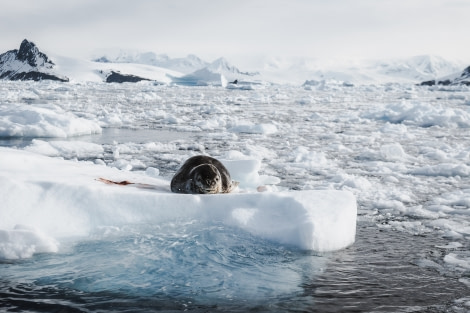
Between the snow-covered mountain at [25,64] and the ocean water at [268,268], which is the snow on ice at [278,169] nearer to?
the ocean water at [268,268]

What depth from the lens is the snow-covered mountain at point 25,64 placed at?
103375 millimetres

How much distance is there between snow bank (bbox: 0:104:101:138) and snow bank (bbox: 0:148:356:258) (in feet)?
24.4

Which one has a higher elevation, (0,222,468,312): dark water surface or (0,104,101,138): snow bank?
(0,104,101,138): snow bank

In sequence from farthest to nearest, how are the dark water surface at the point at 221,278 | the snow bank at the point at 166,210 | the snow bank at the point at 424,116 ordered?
the snow bank at the point at 424,116, the snow bank at the point at 166,210, the dark water surface at the point at 221,278

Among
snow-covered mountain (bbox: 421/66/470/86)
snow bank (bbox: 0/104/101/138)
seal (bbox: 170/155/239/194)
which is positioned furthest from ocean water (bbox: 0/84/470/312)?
snow-covered mountain (bbox: 421/66/470/86)

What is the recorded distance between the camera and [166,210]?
4.00m

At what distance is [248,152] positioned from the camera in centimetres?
898

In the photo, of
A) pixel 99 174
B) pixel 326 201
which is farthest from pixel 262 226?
pixel 99 174

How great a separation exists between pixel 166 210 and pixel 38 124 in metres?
8.58

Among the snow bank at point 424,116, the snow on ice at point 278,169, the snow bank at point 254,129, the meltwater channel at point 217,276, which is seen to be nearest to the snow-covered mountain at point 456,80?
the snow bank at point 424,116

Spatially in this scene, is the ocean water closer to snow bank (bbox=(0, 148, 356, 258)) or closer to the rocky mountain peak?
snow bank (bbox=(0, 148, 356, 258))

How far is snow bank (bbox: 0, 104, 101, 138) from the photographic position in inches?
439

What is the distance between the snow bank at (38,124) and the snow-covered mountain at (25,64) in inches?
3632

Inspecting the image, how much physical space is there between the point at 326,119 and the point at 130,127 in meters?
6.91
